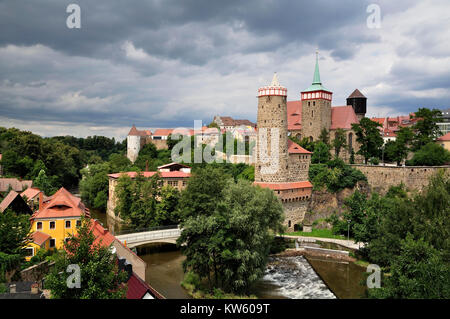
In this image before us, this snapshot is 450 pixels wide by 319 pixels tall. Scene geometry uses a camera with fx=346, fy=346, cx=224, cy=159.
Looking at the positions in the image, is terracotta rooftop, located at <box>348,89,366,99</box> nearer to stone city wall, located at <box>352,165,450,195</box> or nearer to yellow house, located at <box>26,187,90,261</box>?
stone city wall, located at <box>352,165,450,195</box>

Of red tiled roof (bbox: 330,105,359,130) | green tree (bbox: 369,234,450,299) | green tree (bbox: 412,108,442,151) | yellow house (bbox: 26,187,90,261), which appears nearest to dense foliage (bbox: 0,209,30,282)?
yellow house (bbox: 26,187,90,261)

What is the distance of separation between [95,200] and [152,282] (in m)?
28.2

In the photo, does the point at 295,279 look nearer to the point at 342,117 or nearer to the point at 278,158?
the point at 278,158

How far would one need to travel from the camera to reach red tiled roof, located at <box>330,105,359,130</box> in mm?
48750

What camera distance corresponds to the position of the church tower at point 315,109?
162 feet

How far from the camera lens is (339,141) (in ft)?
154

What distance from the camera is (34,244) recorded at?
78.5ft

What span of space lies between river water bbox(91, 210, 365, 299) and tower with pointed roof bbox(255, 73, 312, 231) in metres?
8.38

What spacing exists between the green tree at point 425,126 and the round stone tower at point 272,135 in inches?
667

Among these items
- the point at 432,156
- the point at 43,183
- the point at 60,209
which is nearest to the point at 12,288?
the point at 60,209

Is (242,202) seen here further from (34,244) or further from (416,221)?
(34,244)

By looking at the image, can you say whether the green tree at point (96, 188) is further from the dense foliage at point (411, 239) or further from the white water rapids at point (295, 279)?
the dense foliage at point (411, 239)

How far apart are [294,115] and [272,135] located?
16.4 m
